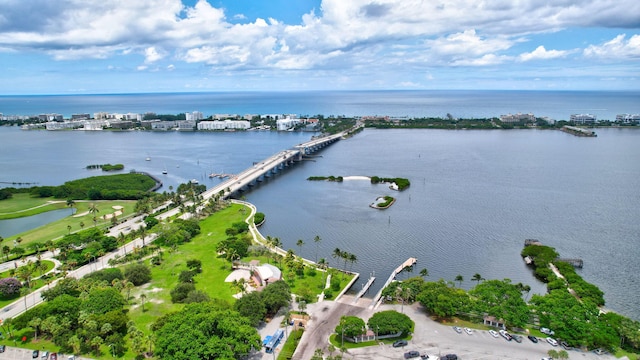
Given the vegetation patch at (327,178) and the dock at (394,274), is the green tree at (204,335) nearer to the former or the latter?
the dock at (394,274)

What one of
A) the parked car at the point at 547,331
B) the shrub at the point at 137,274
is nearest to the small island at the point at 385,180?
the parked car at the point at 547,331

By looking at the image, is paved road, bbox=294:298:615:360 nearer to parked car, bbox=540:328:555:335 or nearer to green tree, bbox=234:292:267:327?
parked car, bbox=540:328:555:335

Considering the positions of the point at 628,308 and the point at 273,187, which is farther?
the point at 273,187

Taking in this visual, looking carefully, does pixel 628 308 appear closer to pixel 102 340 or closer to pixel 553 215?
pixel 553 215

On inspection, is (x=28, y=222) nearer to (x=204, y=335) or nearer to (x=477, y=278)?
(x=204, y=335)

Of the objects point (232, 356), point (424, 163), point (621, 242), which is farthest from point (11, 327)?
point (424, 163)

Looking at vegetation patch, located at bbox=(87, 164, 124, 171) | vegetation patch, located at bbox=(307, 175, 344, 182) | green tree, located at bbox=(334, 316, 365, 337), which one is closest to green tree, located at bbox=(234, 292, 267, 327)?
green tree, located at bbox=(334, 316, 365, 337)
